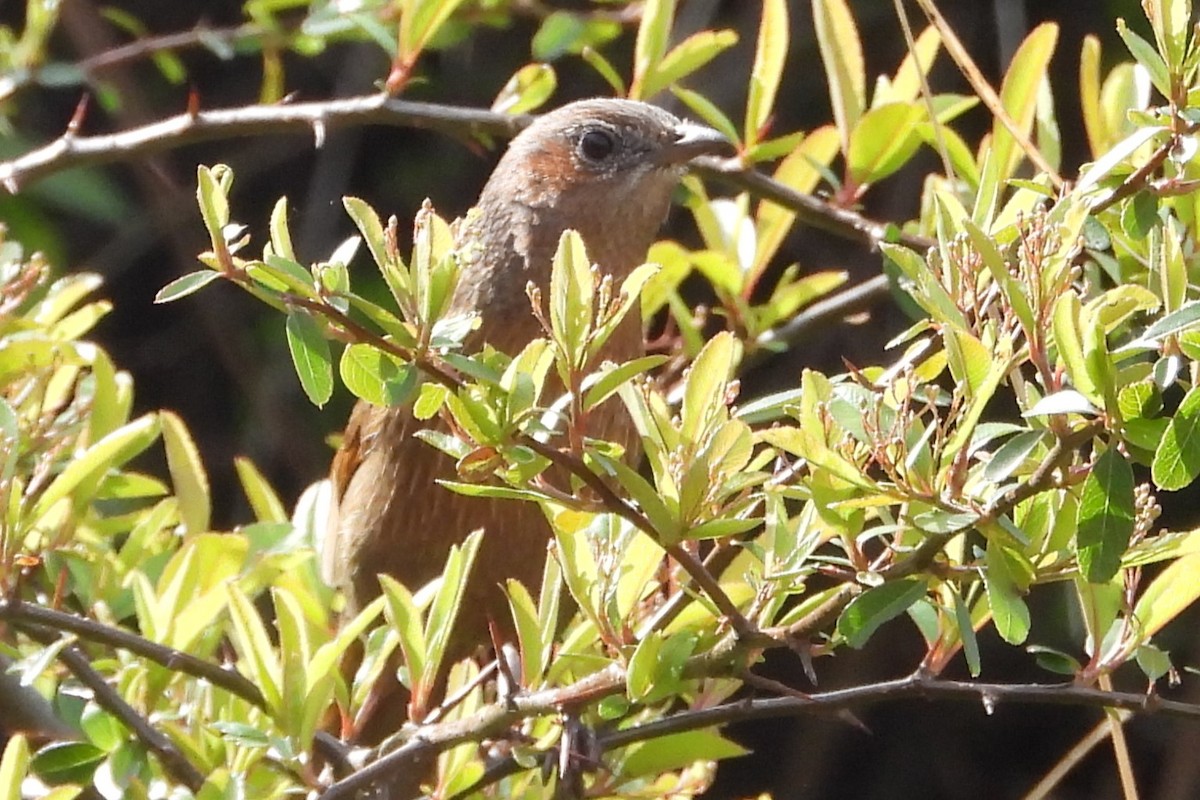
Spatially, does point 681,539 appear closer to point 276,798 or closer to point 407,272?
point 407,272

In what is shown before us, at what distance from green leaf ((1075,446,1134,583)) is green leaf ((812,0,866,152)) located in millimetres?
995

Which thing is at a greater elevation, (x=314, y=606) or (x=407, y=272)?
(x=407, y=272)

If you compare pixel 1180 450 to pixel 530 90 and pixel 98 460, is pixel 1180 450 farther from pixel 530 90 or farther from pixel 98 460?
pixel 530 90

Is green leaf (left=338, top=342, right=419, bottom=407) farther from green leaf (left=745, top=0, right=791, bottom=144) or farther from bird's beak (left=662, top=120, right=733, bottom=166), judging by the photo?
bird's beak (left=662, top=120, right=733, bottom=166)

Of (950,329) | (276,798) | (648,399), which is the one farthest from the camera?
(276,798)

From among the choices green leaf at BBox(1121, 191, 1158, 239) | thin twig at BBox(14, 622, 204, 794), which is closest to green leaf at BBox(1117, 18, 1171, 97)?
green leaf at BBox(1121, 191, 1158, 239)

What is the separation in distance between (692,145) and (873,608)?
4.47 feet

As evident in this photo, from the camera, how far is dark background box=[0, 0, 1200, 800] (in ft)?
11.6

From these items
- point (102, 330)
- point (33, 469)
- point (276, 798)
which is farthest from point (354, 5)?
point (102, 330)

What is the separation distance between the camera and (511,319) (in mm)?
2381

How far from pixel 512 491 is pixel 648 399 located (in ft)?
0.43

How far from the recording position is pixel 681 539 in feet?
4.02

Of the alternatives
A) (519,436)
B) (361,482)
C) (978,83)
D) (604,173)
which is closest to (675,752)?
(519,436)

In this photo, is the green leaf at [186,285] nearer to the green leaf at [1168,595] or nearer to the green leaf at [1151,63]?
the green leaf at [1151,63]
